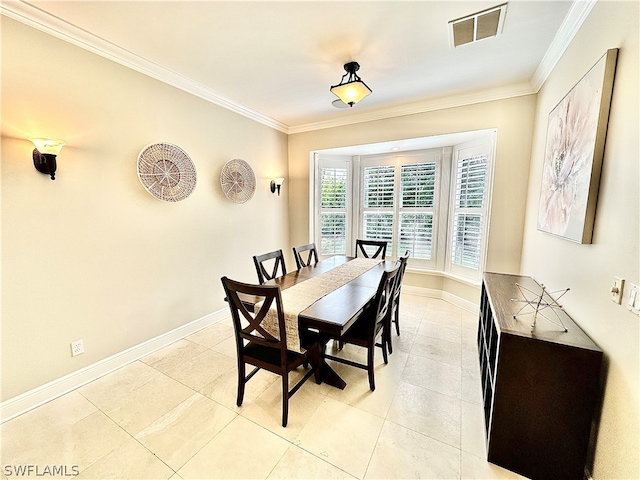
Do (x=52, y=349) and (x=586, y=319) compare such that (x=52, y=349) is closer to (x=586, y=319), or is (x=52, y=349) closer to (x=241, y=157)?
(x=241, y=157)

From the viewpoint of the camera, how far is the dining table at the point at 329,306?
1669mm

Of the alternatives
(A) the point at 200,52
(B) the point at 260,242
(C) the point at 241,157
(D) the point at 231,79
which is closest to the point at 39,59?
(A) the point at 200,52

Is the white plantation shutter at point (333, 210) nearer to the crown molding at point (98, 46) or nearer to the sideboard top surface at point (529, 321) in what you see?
the crown molding at point (98, 46)

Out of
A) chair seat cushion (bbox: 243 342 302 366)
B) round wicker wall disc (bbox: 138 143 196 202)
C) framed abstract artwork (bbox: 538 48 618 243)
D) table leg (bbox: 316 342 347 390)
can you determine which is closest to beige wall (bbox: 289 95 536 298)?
framed abstract artwork (bbox: 538 48 618 243)

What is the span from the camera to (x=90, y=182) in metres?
2.16

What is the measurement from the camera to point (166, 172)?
8.68 feet

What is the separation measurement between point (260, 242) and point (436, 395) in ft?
9.49

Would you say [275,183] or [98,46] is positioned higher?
[98,46]

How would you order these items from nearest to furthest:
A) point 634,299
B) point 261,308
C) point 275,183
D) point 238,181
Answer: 1. point 634,299
2. point 261,308
3. point 238,181
4. point 275,183

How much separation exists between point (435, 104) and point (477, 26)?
1395mm

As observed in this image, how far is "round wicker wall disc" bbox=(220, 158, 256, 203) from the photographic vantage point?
10.8 ft

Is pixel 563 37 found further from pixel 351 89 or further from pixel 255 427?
pixel 255 427

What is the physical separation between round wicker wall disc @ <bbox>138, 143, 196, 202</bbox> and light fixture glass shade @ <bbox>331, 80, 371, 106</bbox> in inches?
67.2

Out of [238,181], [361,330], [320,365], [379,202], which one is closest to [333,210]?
[379,202]
